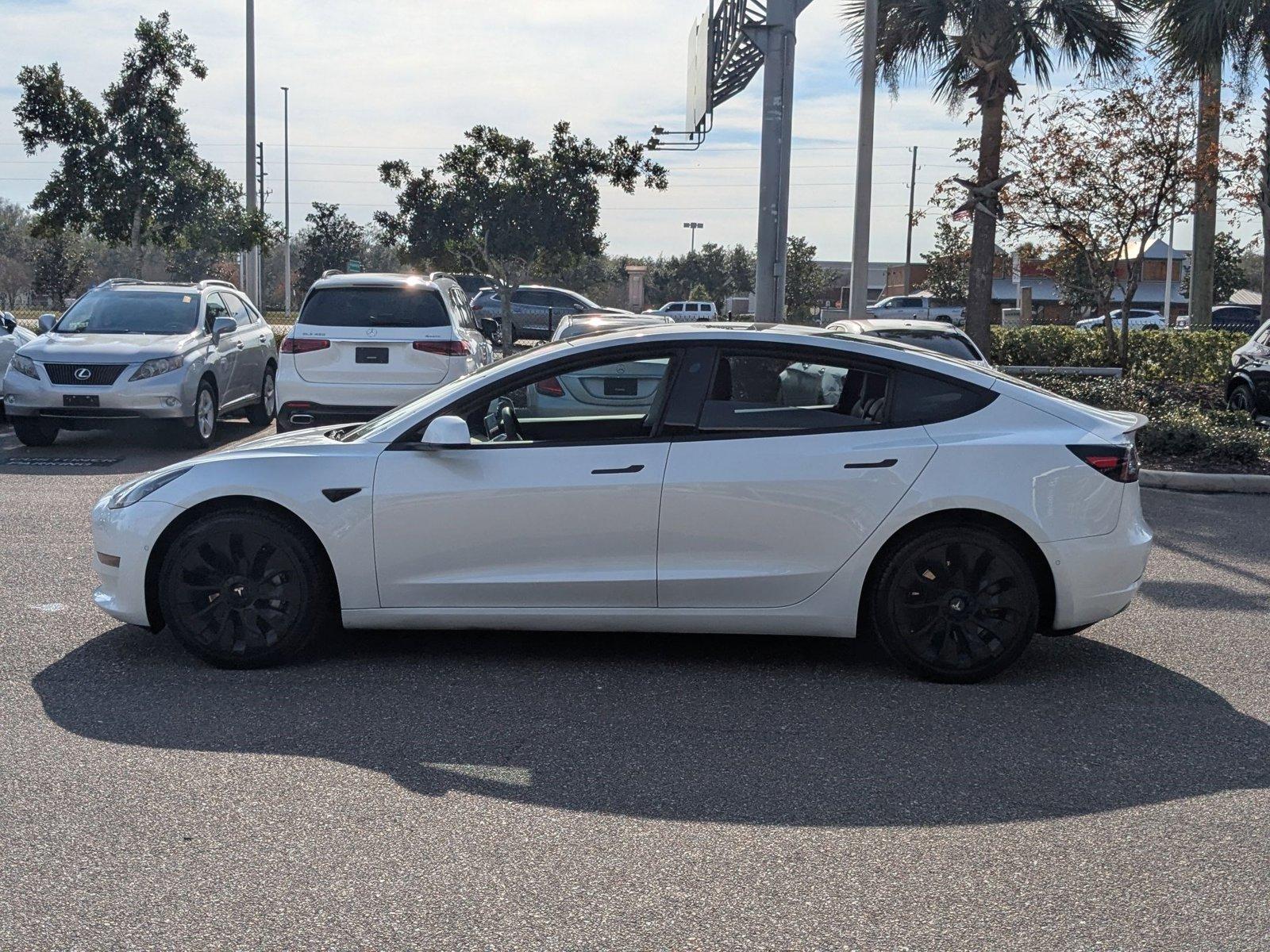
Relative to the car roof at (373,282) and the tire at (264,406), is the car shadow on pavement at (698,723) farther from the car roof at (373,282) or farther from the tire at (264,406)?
the tire at (264,406)

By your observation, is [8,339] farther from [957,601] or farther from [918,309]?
[918,309]

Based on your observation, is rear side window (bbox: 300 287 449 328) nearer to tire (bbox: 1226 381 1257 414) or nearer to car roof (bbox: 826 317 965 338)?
car roof (bbox: 826 317 965 338)

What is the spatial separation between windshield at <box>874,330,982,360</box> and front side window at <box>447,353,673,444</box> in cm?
718

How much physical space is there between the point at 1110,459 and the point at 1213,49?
17840 millimetres

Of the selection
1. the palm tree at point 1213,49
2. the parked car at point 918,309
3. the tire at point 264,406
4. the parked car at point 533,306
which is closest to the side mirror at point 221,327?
the tire at point 264,406

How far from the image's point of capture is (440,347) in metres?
13.0

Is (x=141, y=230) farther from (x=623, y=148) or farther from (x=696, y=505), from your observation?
(x=696, y=505)

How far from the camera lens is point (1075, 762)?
5062 mm

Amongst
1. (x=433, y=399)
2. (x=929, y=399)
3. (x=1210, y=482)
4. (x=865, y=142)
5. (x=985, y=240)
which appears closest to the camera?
(x=929, y=399)

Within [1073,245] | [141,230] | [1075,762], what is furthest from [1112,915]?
[141,230]

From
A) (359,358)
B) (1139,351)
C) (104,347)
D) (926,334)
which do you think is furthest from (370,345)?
(1139,351)

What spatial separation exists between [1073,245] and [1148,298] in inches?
2538

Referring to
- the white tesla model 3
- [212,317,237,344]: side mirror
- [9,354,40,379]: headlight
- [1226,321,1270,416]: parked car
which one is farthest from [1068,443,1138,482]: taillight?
[1226,321,1270,416]: parked car

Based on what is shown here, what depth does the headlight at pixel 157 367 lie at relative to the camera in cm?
1422
